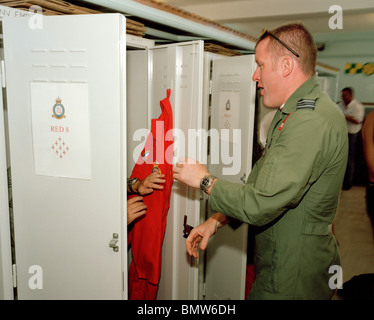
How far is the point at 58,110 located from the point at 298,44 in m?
1.14

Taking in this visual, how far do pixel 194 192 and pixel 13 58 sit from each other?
1242 millimetres

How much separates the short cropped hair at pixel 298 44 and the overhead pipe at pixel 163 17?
742mm

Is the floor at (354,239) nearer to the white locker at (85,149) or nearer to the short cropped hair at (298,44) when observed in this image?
the white locker at (85,149)

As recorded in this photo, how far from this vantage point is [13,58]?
5.47 feet

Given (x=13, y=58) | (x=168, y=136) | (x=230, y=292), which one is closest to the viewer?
(x=13, y=58)

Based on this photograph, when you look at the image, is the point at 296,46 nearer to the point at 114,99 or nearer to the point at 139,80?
Result: the point at 114,99

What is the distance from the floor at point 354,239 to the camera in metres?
3.69

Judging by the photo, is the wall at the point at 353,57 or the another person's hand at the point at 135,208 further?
the wall at the point at 353,57

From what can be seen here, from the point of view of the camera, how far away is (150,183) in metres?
2.13

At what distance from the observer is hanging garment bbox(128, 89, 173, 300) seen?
2.15 metres

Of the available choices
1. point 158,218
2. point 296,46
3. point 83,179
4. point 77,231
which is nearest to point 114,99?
point 83,179

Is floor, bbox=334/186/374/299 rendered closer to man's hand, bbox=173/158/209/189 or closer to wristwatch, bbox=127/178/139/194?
wristwatch, bbox=127/178/139/194

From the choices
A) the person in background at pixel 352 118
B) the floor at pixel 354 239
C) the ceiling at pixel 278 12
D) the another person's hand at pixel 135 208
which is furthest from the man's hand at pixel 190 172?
the person in background at pixel 352 118

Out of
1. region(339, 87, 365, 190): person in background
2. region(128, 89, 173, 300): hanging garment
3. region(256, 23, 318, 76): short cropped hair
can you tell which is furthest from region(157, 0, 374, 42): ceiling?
region(256, 23, 318, 76): short cropped hair
